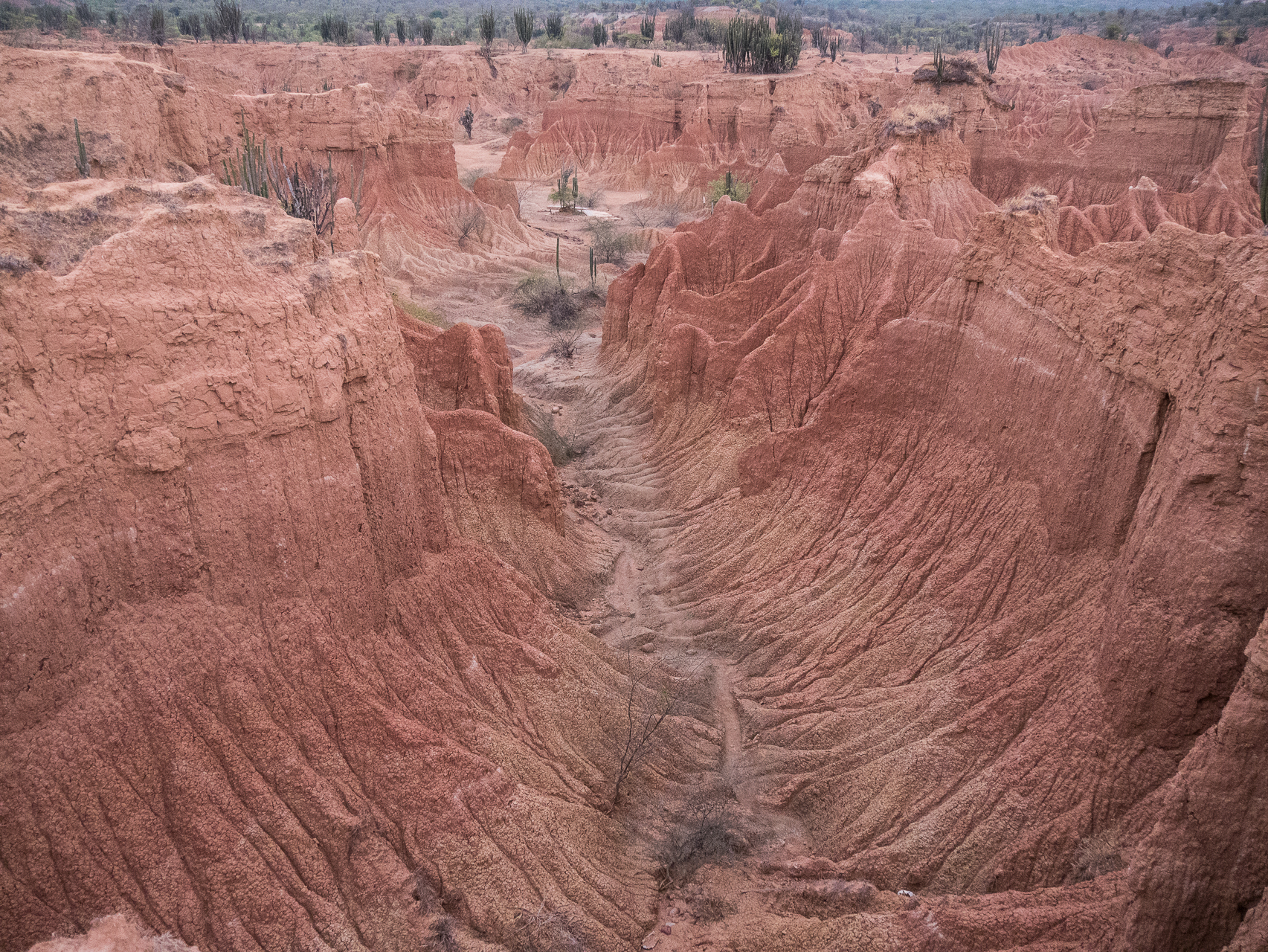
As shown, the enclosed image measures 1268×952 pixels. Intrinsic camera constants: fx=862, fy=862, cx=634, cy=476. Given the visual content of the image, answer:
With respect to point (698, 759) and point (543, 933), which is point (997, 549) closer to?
point (698, 759)

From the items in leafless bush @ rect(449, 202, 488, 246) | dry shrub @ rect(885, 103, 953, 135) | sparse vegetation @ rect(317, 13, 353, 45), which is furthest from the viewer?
sparse vegetation @ rect(317, 13, 353, 45)

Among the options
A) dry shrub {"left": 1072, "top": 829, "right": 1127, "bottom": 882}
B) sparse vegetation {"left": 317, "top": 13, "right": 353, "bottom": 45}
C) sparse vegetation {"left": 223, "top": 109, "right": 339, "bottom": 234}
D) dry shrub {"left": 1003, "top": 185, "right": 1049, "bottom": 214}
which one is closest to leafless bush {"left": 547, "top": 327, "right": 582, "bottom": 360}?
sparse vegetation {"left": 223, "top": 109, "right": 339, "bottom": 234}

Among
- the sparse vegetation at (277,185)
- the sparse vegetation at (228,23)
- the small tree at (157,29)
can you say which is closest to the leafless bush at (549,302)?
the sparse vegetation at (277,185)

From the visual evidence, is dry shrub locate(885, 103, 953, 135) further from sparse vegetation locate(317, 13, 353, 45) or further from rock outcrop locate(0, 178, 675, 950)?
sparse vegetation locate(317, 13, 353, 45)

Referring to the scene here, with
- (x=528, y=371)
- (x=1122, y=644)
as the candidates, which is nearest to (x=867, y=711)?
(x=1122, y=644)

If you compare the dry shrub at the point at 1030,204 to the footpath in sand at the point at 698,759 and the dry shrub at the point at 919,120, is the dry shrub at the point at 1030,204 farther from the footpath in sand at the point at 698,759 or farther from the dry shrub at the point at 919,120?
the footpath in sand at the point at 698,759

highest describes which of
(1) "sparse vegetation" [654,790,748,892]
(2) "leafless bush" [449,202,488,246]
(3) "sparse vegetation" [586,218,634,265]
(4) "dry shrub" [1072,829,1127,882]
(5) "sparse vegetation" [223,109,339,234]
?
(5) "sparse vegetation" [223,109,339,234]
